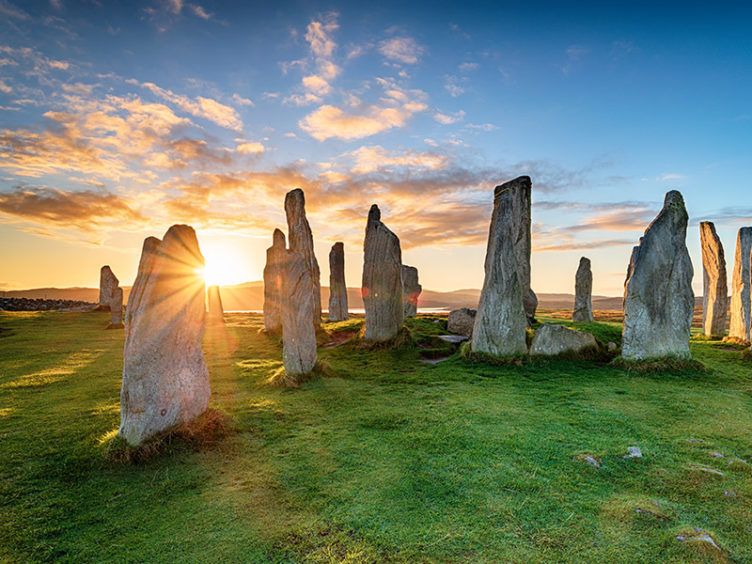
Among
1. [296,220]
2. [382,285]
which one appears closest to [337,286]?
[296,220]

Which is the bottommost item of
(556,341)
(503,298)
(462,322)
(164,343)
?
(556,341)

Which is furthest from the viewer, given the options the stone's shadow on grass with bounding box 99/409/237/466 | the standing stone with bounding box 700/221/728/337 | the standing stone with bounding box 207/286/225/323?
the standing stone with bounding box 207/286/225/323

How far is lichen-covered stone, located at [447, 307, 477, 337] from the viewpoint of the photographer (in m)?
17.6

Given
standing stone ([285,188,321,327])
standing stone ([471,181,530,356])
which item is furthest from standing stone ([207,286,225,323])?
standing stone ([471,181,530,356])

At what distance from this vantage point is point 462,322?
1789 centimetres

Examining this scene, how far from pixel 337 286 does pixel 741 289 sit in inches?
807

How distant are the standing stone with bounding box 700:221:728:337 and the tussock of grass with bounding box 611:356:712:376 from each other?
9.24 meters

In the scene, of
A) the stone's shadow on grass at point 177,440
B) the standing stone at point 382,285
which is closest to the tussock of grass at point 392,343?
the standing stone at point 382,285

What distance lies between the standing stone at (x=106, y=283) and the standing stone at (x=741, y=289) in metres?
33.4

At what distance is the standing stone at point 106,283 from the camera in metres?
26.3

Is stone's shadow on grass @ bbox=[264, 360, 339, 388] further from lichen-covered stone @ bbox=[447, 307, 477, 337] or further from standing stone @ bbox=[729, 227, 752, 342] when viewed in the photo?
standing stone @ bbox=[729, 227, 752, 342]

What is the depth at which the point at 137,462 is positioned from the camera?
554 centimetres

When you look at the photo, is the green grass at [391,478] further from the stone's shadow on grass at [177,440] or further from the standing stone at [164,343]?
the standing stone at [164,343]

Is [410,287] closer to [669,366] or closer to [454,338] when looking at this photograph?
[454,338]
